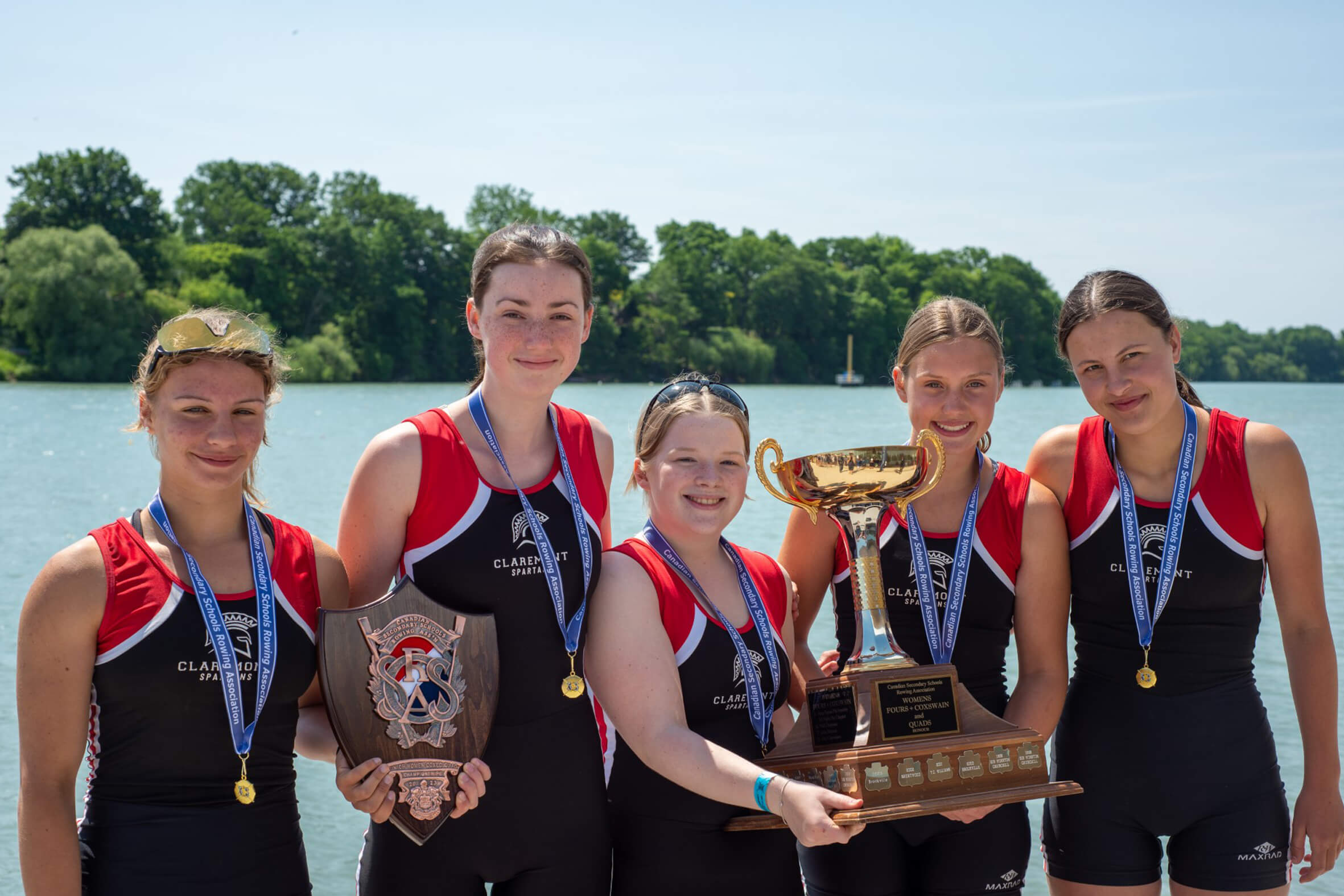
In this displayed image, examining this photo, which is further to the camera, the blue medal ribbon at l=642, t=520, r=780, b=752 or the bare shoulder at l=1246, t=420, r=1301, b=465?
the bare shoulder at l=1246, t=420, r=1301, b=465

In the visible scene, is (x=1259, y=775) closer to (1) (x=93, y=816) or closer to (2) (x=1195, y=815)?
Answer: (2) (x=1195, y=815)

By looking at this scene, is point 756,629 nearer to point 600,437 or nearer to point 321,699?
point 600,437

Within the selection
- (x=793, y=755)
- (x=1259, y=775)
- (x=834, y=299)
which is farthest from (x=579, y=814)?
(x=834, y=299)

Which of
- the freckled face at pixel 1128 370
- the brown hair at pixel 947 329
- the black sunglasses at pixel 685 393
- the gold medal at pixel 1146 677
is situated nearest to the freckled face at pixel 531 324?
the black sunglasses at pixel 685 393

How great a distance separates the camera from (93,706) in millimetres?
2486

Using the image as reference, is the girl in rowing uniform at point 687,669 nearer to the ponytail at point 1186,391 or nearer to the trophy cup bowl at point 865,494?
the trophy cup bowl at point 865,494

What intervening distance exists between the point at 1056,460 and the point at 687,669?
1.46 meters

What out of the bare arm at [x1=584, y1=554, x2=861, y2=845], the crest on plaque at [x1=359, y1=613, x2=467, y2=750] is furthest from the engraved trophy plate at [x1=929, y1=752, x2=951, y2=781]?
the crest on plaque at [x1=359, y1=613, x2=467, y2=750]

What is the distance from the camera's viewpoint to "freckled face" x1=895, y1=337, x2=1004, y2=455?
10.8ft

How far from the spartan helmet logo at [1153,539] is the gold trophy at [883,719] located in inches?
34.1

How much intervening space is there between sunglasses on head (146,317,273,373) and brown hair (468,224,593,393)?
2.05 ft

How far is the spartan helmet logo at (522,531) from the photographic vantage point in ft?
9.55

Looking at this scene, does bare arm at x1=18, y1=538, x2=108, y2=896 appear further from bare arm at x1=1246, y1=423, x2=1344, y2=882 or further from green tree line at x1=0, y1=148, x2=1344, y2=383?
green tree line at x1=0, y1=148, x2=1344, y2=383

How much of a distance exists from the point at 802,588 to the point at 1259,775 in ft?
4.70
